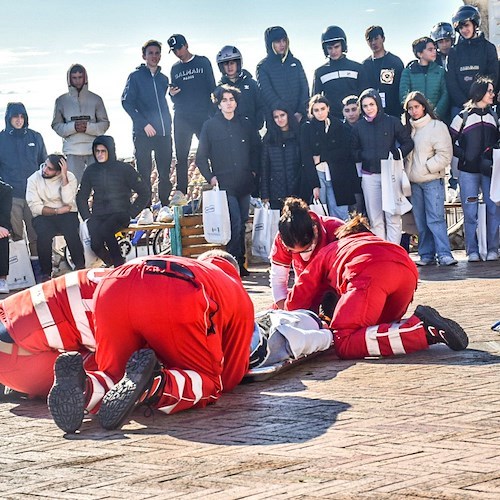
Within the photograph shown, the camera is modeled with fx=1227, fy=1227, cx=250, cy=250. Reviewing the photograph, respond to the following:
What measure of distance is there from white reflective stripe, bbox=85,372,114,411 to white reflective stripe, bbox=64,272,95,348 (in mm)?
600

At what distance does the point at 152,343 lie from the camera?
5.98m

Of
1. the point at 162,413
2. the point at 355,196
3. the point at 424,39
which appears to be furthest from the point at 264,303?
the point at 162,413

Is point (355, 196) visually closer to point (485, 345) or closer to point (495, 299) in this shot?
point (495, 299)

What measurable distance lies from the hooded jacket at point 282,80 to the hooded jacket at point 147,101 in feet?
4.28

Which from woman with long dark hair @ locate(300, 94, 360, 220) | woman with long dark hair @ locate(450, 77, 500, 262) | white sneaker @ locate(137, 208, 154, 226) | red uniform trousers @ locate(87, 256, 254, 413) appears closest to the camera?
red uniform trousers @ locate(87, 256, 254, 413)

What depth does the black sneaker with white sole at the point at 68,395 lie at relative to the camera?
569 centimetres

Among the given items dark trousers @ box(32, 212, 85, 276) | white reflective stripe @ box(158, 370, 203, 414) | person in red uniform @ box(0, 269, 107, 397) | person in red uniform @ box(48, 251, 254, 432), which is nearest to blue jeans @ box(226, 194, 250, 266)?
dark trousers @ box(32, 212, 85, 276)

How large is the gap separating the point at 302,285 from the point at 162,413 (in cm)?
206

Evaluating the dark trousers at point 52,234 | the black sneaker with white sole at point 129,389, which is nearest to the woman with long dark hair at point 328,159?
the dark trousers at point 52,234

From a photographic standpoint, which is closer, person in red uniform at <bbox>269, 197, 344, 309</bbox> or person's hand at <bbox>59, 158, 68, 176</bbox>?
person in red uniform at <bbox>269, 197, 344, 309</bbox>

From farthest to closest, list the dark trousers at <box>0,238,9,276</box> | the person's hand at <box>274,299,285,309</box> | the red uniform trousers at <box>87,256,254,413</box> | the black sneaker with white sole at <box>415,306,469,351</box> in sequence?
1. the dark trousers at <box>0,238,9,276</box>
2. the person's hand at <box>274,299,285,309</box>
3. the black sneaker with white sole at <box>415,306,469,351</box>
4. the red uniform trousers at <box>87,256,254,413</box>

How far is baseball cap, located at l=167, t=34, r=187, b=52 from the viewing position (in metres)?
14.3

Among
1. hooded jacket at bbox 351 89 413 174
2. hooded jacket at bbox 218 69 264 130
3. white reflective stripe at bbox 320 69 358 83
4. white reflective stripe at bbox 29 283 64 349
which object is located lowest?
white reflective stripe at bbox 29 283 64 349

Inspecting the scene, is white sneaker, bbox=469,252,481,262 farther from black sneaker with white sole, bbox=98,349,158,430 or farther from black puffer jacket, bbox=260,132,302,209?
black sneaker with white sole, bbox=98,349,158,430
